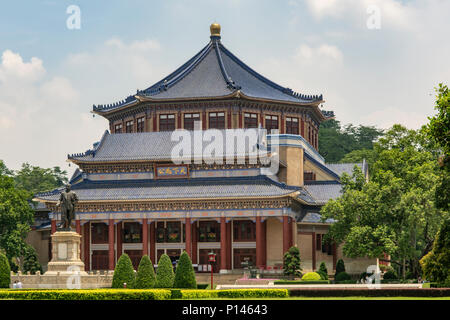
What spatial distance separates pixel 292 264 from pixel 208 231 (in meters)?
10.3

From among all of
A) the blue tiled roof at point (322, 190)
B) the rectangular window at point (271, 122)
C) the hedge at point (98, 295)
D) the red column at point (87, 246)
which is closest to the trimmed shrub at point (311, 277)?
the blue tiled roof at point (322, 190)

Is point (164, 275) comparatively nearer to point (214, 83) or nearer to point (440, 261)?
point (440, 261)

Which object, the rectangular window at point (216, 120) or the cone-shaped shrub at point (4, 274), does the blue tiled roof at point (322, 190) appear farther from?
the cone-shaped shrub at point (4, 274)

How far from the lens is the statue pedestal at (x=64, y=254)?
55.2 metres

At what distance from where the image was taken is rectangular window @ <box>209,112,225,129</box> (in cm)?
8481

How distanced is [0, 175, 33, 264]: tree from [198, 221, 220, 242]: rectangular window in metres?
15.3

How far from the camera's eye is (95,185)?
77.6m

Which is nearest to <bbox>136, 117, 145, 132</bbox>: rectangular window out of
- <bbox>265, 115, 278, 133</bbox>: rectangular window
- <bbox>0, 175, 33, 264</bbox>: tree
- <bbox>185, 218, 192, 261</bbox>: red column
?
<bbox>265, 115, 278, 133</bbox>: rectangular window

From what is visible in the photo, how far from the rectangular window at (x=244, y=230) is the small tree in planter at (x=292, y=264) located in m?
6.76

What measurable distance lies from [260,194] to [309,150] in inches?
563

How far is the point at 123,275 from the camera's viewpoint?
5622 centimetres

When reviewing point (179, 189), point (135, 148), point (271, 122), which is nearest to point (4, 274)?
point (179, 189)
